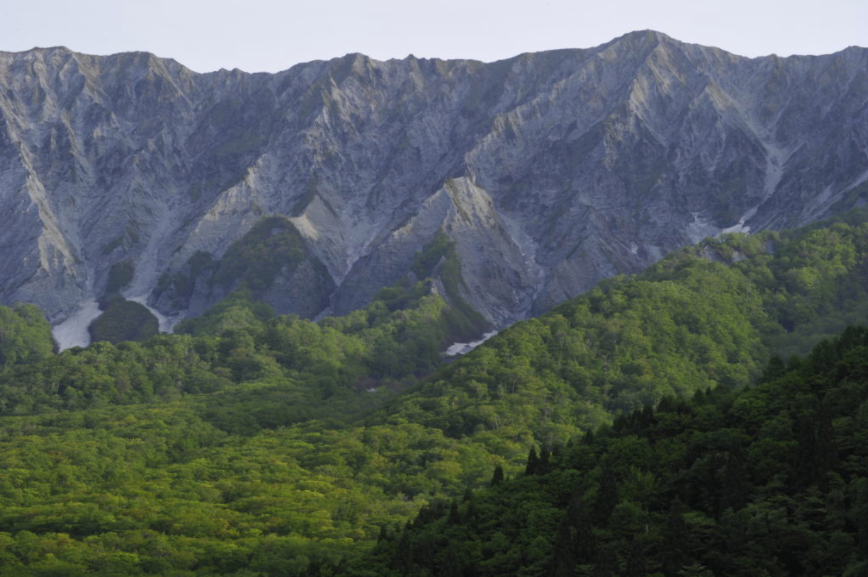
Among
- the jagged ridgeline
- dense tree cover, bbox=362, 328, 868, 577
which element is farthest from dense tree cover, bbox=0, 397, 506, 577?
dense tree cover, bbox=362, 328, 868, 577

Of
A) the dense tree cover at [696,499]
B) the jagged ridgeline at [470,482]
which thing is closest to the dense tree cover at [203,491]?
the jagged ridgeline at [470,482]

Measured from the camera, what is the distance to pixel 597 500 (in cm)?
8825

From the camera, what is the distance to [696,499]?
85.4 m

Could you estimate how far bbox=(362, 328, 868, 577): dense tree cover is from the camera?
71562 millimetres

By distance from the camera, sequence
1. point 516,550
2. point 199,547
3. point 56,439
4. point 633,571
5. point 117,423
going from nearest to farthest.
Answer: point 633,571 → point 516,550 → point 199,547 → point 56,439 → point 117,423

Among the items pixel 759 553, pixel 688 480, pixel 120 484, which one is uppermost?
pixel 120 484

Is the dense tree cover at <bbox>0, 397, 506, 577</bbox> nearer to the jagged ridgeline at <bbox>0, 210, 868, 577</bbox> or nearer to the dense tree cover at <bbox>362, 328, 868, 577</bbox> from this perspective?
the jagged ridgeline at <bbox>0, 210, 868, 577</bbox>

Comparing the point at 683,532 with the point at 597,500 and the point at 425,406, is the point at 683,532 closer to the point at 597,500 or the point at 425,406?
the point at 597,500

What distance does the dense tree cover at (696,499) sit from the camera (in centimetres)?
7156

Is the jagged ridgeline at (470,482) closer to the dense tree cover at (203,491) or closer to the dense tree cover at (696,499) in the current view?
the dense tree cover at (696,499)

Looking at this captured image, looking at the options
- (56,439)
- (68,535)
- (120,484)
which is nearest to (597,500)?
(68,535)

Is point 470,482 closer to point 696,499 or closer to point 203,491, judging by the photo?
point 203,491

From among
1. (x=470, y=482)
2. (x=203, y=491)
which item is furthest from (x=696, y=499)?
(x=203, y=491)

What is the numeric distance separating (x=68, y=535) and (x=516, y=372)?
8739cm
